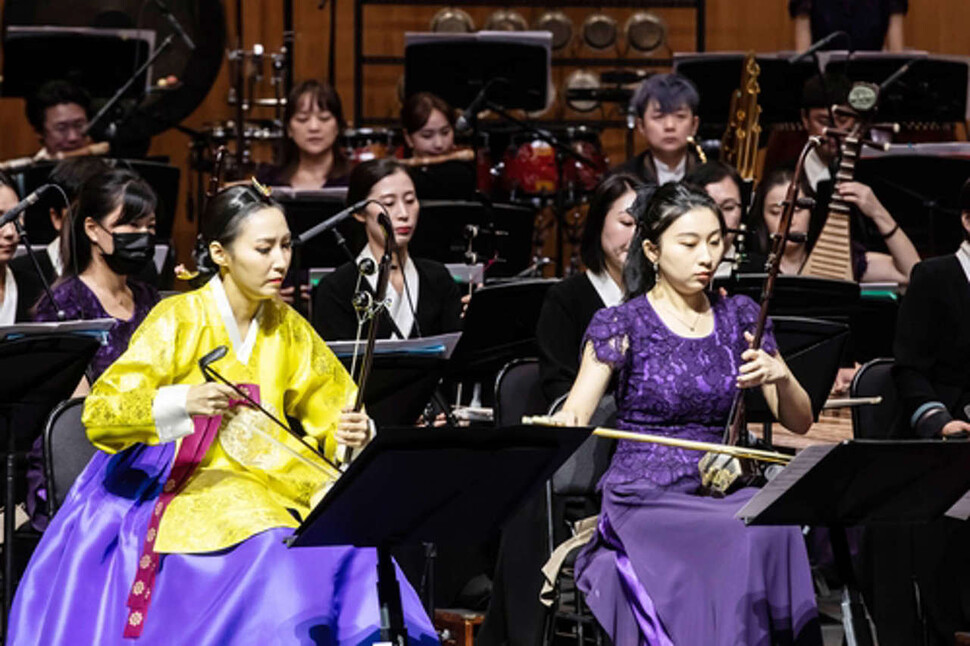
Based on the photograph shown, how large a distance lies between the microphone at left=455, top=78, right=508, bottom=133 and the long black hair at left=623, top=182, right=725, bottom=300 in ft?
11.1

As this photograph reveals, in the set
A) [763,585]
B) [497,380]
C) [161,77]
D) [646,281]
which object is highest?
[161,77]

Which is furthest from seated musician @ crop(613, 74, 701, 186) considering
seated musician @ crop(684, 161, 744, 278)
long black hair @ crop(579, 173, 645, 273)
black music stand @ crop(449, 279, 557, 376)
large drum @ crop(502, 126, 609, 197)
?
large drum @ crop(502, 126, 609, 197)

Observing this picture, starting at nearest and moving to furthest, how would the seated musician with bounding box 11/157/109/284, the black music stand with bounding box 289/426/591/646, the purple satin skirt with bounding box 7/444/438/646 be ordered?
the black music stand with bounding box 289/426/591/646, the purple satin skirt with bounding box 7/444/438/646, the seated musician with bounding box 11/157/109/284

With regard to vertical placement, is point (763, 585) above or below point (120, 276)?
below

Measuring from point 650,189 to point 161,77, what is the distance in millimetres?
4384

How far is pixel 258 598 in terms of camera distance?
3428 mm

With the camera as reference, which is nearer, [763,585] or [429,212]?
[763,585]

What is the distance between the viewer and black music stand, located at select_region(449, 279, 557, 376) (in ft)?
15.3

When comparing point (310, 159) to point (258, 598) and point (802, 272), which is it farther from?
point (258, 598)

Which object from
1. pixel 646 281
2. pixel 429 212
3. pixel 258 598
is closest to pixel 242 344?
pixel 258 598

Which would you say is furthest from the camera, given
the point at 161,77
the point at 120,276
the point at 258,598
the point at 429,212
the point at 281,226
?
the point at 161,77

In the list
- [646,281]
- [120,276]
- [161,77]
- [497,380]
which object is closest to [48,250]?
[120,276]

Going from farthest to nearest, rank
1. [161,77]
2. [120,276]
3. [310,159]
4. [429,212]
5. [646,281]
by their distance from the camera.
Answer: [161,77]
[310,159]
[429,212]
[120,276]
[646,281]

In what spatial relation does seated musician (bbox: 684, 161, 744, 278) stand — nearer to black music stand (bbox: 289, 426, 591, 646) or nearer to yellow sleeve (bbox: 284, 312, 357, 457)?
yellow sleeve (bbox: 284, 312, 357, 457)
